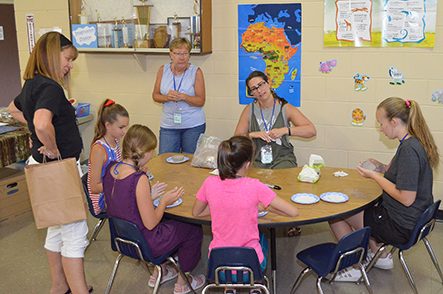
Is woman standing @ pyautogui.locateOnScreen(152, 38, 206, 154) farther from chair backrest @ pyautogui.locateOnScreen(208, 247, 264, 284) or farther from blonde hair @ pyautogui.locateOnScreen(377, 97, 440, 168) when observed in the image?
chair backrest @ pyautogui.locateOnScreen(208, 247, 264, 284)

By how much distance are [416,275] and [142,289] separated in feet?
6.24

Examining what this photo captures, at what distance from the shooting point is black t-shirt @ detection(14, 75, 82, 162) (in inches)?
100.0

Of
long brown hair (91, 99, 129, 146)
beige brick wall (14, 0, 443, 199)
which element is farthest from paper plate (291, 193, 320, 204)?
beige brick wall (14, 0, 443, 199)

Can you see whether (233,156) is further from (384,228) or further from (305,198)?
(384,228)

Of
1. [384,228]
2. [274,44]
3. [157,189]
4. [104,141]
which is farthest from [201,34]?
[384,228]

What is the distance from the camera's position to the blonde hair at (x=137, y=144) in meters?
2.50

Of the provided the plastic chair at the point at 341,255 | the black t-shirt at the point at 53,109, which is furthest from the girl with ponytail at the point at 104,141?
the plastic chair at the point at 341,255

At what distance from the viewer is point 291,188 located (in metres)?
2.81

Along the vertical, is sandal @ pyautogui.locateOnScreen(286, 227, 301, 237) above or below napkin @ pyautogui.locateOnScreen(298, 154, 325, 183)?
below

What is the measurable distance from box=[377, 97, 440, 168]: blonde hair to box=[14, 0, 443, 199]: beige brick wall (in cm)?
142

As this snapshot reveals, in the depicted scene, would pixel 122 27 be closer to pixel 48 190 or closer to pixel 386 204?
pixel 48 190

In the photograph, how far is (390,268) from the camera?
10.5 ft

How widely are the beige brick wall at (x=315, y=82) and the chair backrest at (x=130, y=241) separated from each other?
88.3 inches

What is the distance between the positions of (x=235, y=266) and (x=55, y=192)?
1033 millimetres
